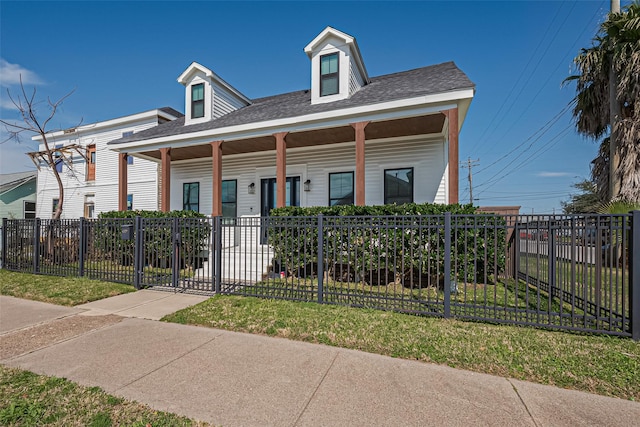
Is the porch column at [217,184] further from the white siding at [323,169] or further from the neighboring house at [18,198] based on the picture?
the neighboring house at [18,198]

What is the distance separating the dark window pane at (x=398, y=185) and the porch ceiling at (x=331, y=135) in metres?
1.20

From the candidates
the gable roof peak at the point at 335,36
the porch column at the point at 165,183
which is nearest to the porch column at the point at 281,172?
the gable roof peak at the point at 335,36

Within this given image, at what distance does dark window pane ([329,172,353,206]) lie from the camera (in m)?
10.1

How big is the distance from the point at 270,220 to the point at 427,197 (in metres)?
5.37

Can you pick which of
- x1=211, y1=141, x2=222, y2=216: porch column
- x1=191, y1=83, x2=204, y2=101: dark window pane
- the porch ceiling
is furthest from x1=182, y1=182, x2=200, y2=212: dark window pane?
x1=211, y1=141, x2=222, y2=216: porch column

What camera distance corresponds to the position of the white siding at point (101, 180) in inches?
573

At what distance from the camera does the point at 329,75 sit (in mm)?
9336

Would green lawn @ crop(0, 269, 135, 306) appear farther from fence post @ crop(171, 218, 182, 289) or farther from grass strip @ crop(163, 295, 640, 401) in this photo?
grass strip @ crop(163, 295, 640, 401)

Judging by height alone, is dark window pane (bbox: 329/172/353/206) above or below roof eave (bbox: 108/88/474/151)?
below

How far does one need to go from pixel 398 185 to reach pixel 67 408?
29.2 ft

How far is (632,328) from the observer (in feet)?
11.4

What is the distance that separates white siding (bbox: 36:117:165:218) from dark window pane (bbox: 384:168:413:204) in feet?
36.9

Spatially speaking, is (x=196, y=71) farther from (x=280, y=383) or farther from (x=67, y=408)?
(x=280, y=383)

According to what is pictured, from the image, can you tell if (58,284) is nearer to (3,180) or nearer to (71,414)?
(71,414)
